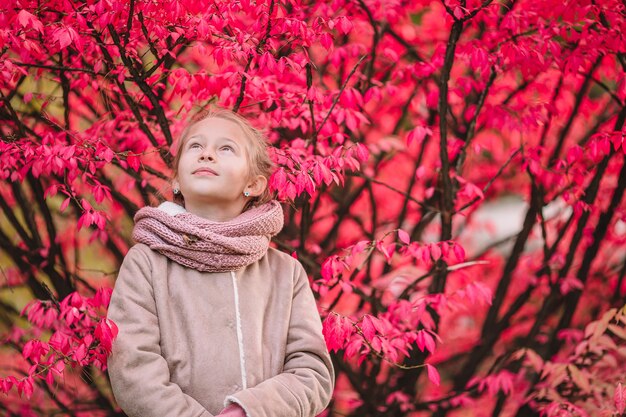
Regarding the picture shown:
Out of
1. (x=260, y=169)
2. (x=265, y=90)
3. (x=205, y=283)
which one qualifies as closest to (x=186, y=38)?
(x=265, y=90)

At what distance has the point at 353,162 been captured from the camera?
3.49 meters

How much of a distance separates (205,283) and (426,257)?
4.33 feet

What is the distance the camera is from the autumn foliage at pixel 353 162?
11.0 ft

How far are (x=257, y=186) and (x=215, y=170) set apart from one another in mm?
279

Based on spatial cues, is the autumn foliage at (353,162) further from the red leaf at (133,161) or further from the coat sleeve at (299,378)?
the coat sleeve at (299,378)

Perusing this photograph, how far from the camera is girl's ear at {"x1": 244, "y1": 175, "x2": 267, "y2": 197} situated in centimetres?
301

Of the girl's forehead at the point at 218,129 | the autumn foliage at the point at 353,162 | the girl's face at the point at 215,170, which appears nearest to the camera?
the girl's face at the point at 215,170

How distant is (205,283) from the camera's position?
2752 mm

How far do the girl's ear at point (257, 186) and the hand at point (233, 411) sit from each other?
2.76 ft

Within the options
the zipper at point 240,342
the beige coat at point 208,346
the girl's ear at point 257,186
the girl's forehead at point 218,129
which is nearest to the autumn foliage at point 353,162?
the girl's ear at point 257,186

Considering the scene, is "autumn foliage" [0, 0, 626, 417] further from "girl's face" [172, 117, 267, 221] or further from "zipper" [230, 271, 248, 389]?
"zipper" [230, 271, 248, 389]

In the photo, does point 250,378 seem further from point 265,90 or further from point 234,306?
point 265,90

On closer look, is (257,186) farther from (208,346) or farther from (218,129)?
(208,346)

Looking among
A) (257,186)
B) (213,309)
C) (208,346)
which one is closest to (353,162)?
(257,186)
